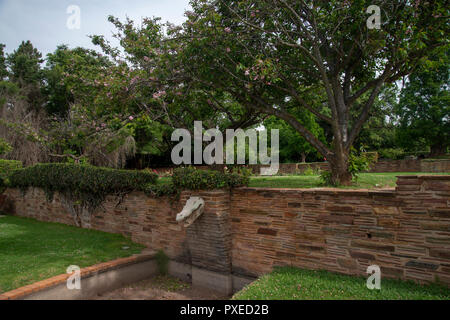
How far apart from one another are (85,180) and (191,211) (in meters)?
4.21

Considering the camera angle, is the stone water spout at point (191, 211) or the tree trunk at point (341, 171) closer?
the stone water spout at point (191, 211)

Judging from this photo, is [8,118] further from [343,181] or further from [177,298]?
[343,181]

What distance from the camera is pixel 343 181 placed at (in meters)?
5.43

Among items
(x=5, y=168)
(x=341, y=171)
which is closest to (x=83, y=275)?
(x=341, y=171)

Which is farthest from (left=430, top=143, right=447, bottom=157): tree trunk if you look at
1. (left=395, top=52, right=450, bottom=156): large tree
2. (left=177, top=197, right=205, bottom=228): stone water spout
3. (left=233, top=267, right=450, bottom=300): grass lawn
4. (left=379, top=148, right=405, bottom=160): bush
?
(left=177, top=197, right=205, bottom=228): stone water spout

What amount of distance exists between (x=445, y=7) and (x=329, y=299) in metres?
4.77

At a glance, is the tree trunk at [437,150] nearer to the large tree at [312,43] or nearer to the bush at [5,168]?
the large tree at [312,43]

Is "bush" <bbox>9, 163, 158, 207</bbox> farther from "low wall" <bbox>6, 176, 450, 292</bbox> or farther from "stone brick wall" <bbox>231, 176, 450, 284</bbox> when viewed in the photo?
"stone brick wall" <bbox>231, 176, 450, 284</bbox>

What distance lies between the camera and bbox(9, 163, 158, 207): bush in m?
6.48

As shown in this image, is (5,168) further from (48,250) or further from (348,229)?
(348,229)

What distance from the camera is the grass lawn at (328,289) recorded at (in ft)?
10.2

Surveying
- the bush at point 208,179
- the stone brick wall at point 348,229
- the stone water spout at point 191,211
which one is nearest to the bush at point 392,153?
the bush at point 208,179

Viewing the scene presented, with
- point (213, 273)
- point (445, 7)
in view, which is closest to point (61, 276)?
point (213, 273)

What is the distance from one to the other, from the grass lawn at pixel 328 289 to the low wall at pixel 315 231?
16 centimetres
